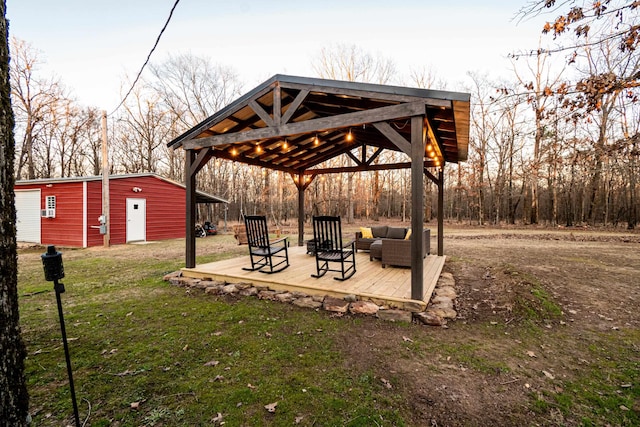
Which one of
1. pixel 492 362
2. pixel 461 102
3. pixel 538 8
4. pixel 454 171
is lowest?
pixel 492 362

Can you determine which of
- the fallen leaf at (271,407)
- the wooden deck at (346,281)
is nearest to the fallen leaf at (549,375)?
the wooden deck at (346,281)

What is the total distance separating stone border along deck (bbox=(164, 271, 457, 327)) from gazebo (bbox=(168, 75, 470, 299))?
347mm

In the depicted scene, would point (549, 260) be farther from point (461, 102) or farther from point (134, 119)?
point (134, 119)

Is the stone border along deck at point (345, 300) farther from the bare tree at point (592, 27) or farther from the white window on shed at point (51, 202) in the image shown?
the white window on shed at point (51, 202)

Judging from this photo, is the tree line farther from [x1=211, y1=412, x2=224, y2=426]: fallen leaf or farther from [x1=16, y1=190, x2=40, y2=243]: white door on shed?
[x1=211, y1=412, x2=224, y2=426]: fallen leaf

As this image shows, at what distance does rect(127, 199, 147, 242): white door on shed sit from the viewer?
37.5ft

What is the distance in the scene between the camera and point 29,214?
11.1m

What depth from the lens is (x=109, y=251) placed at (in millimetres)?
9195

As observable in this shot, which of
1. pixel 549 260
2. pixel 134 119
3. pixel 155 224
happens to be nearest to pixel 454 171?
pixel 549 260

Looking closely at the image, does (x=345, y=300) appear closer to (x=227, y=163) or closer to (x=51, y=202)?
(x=51, y=202)

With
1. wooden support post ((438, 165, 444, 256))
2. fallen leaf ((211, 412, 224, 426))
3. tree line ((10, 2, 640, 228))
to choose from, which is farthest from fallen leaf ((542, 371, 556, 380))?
tree line ((10, 2, 640, 228))

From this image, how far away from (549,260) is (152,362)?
8.87 m

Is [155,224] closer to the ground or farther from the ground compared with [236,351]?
farther from the ground

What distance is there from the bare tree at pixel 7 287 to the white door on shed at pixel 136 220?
1195 centimetres
